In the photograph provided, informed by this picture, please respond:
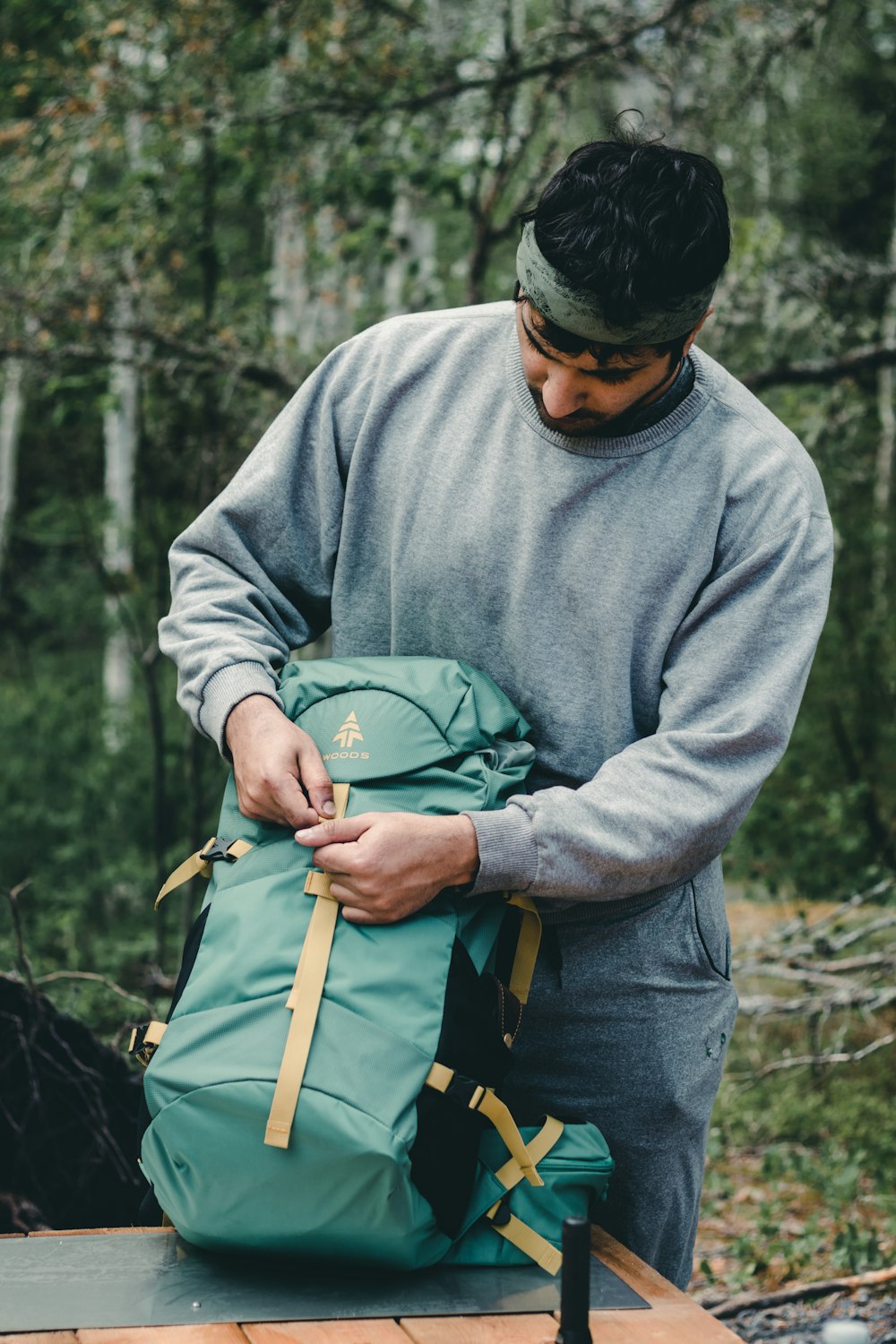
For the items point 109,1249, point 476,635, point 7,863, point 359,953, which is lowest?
point 7,863

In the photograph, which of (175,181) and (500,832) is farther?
(175,181)

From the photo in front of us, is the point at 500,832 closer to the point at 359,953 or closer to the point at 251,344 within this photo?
the point at 359,953

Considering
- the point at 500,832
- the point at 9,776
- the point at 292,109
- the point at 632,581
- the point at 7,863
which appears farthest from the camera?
the point at 9,776

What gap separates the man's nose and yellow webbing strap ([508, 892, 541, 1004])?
708 mm

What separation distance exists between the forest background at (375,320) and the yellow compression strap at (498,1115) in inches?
A: 65.4

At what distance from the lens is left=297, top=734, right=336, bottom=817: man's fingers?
1730mm

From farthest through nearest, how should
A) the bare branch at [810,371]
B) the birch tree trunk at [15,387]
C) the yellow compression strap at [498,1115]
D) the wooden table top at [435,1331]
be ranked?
the birch tree trunk at [15,387], the bare branch at [810,371], the yellow compression strap at [498,1115], the wooden table top at [435,1331]

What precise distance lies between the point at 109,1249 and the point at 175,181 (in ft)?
17.5

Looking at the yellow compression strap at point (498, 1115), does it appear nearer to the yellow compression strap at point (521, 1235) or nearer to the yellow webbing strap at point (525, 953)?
the yellow compression strap at point (521, 1235)

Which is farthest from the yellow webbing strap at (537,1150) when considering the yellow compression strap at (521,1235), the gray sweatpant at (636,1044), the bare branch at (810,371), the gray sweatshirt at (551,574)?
the bare branch at (810,371)

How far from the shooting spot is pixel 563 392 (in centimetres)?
186

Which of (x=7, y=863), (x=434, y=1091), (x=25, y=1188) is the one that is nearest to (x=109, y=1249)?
(x=434, y=1091)

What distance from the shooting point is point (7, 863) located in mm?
7352

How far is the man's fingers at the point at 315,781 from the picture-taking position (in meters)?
1.73
